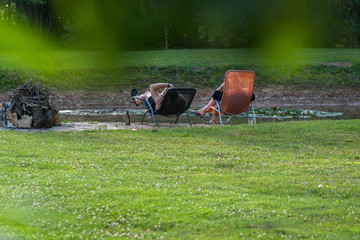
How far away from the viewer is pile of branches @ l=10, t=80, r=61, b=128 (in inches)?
413

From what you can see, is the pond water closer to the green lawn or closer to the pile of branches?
the pile of branches

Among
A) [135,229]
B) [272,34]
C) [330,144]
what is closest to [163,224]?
[135,229]

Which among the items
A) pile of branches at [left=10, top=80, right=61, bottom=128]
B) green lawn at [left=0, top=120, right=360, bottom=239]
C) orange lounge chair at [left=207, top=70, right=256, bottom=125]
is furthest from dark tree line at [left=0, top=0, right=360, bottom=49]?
orange lounge chair at [left=207, top=70, right=256, bottom=125]

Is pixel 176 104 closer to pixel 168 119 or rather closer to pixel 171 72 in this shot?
pixel 168 119

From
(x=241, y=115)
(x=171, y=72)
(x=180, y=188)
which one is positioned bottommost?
(x=241, y=115)

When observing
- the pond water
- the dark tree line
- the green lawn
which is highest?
the dark tree line

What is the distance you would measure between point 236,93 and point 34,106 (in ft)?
14.7

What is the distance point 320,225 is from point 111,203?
1.70 m

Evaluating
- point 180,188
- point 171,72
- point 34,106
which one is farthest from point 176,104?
point 171,72

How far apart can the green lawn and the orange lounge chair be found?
313cm

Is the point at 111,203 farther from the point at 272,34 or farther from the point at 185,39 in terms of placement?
the point at 272,34

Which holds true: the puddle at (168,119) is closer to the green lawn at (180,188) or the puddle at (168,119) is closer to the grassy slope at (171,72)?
the green lawn at (180,188)

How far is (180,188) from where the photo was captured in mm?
4867

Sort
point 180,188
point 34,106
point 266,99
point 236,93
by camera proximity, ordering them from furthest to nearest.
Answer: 1. point 266,99
2. point 236,93
3. point 34,106
4. point 180,188
